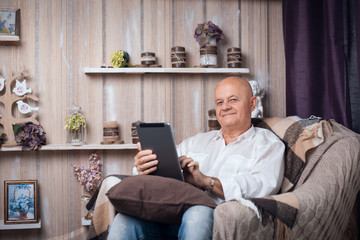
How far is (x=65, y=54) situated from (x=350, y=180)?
1.93 m

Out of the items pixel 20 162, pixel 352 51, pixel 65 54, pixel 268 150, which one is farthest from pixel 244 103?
pixel 20 162

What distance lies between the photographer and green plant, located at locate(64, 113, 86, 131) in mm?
2400

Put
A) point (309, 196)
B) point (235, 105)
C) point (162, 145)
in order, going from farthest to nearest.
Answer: point (235, 105), point (162, 145), point (309, 196)

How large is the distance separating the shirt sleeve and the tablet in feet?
0.74

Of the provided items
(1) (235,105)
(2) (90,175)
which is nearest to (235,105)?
(1) (235,105)

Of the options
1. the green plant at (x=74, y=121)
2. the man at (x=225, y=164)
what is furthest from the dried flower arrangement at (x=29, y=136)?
the man at (x=225, y=164)

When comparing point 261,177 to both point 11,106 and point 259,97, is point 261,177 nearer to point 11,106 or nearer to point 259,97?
point 259,97

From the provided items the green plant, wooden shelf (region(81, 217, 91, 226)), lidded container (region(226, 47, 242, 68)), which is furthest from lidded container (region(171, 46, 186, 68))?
wooden shelf (region(81, 217, 91, 226))

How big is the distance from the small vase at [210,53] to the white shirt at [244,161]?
60 centimetres

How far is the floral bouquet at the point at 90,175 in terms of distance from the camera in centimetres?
248

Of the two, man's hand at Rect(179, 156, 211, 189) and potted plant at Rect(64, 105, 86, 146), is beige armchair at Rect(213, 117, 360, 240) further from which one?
potted plant at Rect(64, 105, 86, 146)

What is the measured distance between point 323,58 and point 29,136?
6.05ft

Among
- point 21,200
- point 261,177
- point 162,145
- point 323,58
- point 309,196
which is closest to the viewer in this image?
point 309,196

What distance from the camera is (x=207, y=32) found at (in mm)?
2424
